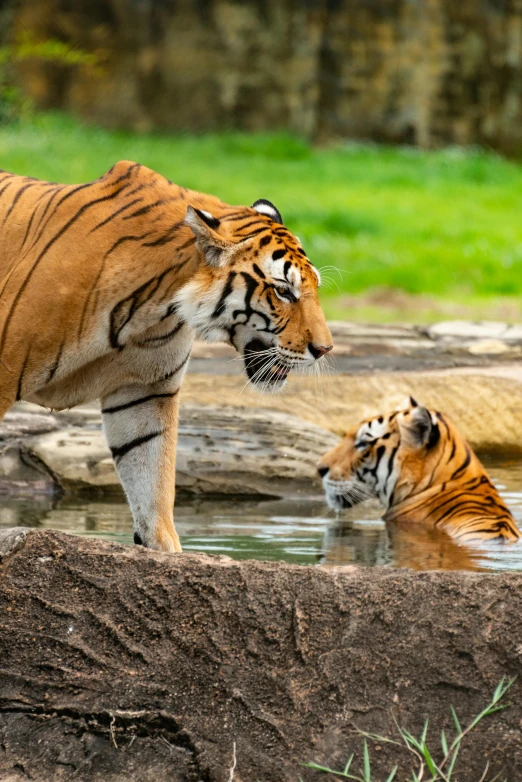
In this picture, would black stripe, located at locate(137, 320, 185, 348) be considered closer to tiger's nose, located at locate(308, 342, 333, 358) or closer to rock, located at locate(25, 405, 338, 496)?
tiger's nose, located at locate(308, 342, 333, 358)

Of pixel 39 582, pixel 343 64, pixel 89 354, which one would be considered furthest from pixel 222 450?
pixel 343 64

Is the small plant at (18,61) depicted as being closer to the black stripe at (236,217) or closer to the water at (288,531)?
the water at (288,531)

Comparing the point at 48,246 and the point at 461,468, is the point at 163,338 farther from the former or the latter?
the point at 461,468

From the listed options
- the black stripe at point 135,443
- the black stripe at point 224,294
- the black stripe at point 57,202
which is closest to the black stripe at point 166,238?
the black stripe at point 224,294

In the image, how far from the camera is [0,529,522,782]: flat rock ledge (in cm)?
252

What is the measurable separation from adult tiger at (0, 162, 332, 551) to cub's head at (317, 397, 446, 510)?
1453mm

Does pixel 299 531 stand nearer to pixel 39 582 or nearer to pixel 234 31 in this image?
pixel 39 582

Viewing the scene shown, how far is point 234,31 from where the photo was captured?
18828mm

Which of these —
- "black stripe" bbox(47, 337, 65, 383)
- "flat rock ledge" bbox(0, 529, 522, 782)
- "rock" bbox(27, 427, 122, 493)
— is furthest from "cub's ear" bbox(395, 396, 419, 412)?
"flat rock ledge" bbox(0, 529, 522, 782)

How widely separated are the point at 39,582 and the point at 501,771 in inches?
41.1

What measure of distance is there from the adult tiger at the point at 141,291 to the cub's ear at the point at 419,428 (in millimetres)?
1379

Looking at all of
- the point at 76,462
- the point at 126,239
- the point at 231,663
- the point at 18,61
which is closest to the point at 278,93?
the point at 18,61

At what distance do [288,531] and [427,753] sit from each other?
94.9 inches

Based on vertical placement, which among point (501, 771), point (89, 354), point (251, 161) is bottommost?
point (251, 161)
